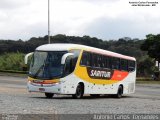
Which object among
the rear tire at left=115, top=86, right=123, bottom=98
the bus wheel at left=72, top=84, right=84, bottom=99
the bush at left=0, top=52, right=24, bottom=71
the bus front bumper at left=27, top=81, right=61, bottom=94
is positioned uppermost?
the bus front bumper at left=27, top=81, right=61, bottom=94

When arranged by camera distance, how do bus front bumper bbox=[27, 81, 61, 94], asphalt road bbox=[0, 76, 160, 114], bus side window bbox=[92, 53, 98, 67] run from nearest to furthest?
A: asphalt road bbox=[0, 76, 160, 114] < bus front bumper bbox=[27, 81, 61, 94] < bus side window bbox=[92, 53, 98, 67]

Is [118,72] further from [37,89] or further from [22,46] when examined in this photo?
[22,46]

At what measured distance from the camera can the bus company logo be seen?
30356mm

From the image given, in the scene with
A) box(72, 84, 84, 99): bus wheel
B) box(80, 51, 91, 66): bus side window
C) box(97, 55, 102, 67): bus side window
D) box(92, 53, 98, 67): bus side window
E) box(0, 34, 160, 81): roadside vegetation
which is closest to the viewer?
box(72, 84, 84, 99): bus wheel

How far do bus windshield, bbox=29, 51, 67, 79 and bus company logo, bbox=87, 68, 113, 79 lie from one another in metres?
2.86

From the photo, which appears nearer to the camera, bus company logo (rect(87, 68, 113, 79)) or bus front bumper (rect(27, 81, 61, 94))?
bus front bumper (rect(27, 81, 61, 94))

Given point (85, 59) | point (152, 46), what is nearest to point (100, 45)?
point (152, 46)

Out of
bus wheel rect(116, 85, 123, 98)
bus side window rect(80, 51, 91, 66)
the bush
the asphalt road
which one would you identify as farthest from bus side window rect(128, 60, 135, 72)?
the bush

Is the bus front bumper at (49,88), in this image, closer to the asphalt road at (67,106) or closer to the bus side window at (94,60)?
the asphalt road at (67,106)

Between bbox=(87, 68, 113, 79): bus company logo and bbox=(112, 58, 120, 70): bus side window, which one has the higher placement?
bbox=(112, 58, 120, 70): bus side window

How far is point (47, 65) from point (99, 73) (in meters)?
4.94

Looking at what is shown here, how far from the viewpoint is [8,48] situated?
12125cm

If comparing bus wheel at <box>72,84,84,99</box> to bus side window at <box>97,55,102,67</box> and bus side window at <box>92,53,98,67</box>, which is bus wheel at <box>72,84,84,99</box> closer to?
bus side window at <box>92,53,98,67</box>

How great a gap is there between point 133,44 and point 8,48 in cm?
2919
